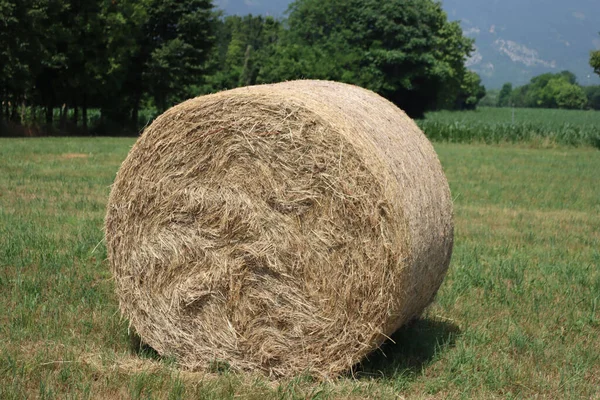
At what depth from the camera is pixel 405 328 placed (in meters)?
6.65

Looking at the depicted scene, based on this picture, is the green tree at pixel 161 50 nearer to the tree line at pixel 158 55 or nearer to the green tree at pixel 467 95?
the tree line at pixel 158 55

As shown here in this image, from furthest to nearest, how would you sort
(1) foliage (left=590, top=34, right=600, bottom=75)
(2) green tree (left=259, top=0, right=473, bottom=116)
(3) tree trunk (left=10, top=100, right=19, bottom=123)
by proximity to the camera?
(2) green tree (left=259, top=0, right=473, bottom=116), (1) foliage (left=590, top=34, right=600, bottom=75), (3) tree trunk (left=10, top=100, right=19, bottom=123)

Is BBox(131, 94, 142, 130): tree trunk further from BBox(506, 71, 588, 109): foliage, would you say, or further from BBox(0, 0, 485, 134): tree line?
BBox(506, 71, 588, 109): foliage

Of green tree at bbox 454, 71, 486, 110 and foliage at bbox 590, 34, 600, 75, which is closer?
foliage at bbox 590, 34, 600, 75

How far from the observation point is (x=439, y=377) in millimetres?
5582

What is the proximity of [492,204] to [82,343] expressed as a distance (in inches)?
407

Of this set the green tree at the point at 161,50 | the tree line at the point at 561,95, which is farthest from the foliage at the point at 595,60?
the tree line at the point at 561,95

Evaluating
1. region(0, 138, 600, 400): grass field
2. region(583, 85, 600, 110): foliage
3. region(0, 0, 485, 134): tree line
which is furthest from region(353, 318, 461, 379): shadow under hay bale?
region(583, 85, 600, 110): foliage

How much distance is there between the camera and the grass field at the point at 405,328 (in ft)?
16.9

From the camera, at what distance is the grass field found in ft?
16.9

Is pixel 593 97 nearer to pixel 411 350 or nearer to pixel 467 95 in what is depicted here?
pixel 467 95

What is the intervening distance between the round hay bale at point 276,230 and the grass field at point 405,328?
1.12ft

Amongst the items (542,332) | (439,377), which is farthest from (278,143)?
(542,332)

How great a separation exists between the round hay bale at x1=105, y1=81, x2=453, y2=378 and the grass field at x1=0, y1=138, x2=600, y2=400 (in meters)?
0.34
